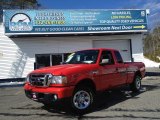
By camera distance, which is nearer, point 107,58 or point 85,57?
point 85,57

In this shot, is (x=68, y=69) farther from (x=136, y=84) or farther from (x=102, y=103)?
(x=136, y=84)

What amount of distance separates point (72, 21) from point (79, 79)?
15485mm

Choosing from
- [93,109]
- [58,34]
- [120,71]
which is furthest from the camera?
[58,34]

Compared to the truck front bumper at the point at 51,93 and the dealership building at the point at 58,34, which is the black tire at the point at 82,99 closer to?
the truck front bumper at the point at 51,93

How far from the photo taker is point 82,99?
31.4ft

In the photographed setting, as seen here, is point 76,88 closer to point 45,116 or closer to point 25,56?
point 45,116

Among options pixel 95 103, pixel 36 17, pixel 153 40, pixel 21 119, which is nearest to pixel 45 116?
pixel 21 119

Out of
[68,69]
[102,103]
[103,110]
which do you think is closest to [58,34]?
[102,103]

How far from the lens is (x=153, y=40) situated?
7712 centimetres

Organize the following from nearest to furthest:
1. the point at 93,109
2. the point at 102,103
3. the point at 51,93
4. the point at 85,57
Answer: the point at 51,93
the point at 93,109
the point at 85,57
the point at 102,103

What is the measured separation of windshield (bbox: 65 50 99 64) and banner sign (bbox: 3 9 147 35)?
13.0 m

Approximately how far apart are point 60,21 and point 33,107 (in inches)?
558

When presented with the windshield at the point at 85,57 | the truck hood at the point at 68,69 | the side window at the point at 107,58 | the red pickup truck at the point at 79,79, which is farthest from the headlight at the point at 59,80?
the side window at the point at 107,58

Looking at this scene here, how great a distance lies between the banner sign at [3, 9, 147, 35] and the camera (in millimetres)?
23594
